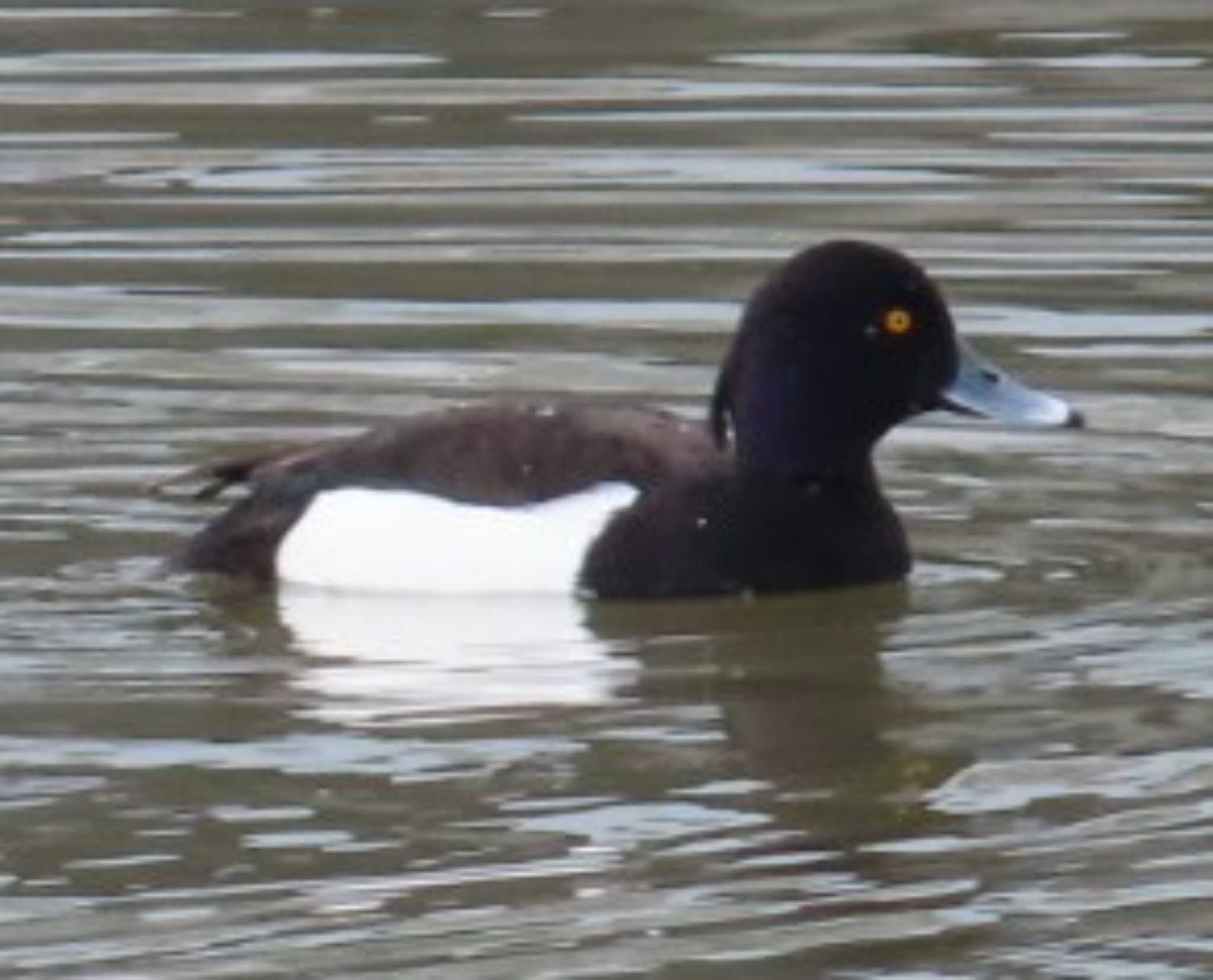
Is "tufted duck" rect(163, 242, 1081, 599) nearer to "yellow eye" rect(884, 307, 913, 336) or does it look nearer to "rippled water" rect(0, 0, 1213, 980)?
"yellow eye" rect(884, 307, 913, 336)

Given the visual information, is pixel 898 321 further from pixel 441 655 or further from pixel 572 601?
pixel 441 655

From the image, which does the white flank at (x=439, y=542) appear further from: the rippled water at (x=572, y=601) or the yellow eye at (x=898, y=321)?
the yellow eye at (x=898, y=321)

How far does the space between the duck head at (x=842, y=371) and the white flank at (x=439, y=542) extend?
1.28 ft

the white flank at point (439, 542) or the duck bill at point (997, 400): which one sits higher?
the duck bill at point (997, 400)

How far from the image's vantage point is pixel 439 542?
11789 millimetres

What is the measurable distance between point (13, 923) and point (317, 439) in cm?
451

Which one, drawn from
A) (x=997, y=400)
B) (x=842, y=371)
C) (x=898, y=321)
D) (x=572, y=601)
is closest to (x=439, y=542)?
(x=572, y=601)

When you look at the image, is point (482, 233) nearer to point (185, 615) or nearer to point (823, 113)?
point (823, 113)

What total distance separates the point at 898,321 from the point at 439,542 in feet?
3.64

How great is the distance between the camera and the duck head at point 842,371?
1193 centimetres

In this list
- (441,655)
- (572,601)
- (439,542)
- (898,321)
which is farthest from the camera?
(898,321)

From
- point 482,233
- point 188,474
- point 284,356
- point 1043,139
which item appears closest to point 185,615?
point 188,474

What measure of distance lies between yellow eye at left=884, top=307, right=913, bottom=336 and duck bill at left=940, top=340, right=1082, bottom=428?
15 centimetres

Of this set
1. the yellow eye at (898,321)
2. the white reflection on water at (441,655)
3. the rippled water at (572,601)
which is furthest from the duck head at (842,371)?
the white reflection on water at (441,655)
